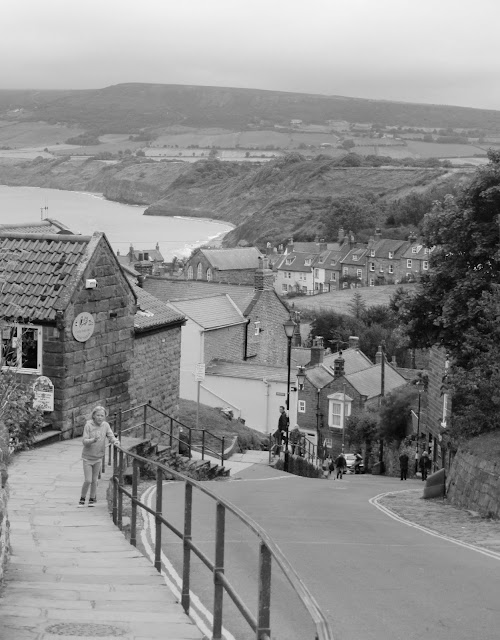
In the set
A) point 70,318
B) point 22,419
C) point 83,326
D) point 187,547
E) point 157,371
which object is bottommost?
point 157,371

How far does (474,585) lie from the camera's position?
10.5 metres

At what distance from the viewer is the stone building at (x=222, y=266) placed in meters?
96.2

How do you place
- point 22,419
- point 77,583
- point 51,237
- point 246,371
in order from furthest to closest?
point 246,371, point 51,237, point 22,419, point 77,583

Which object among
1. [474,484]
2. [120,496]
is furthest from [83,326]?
[120,496]

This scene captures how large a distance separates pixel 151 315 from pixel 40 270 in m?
5.82

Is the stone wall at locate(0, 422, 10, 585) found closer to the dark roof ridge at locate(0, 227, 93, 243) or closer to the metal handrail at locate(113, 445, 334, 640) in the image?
the metal handrail at locate(113, 445, 334, 640)

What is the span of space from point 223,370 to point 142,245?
374ft

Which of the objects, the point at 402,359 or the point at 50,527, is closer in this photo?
the point at 50,527

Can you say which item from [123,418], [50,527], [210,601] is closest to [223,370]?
[123,418]

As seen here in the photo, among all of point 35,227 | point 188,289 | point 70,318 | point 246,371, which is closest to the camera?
point 70,318

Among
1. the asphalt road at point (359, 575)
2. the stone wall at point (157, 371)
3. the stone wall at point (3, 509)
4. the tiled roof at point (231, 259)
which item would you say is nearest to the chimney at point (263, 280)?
the stone wall at point (157, 371)

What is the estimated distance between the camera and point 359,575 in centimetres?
1064

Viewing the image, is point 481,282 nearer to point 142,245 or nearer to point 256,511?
point 256,511

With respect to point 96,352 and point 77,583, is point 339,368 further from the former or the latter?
point 77,583
